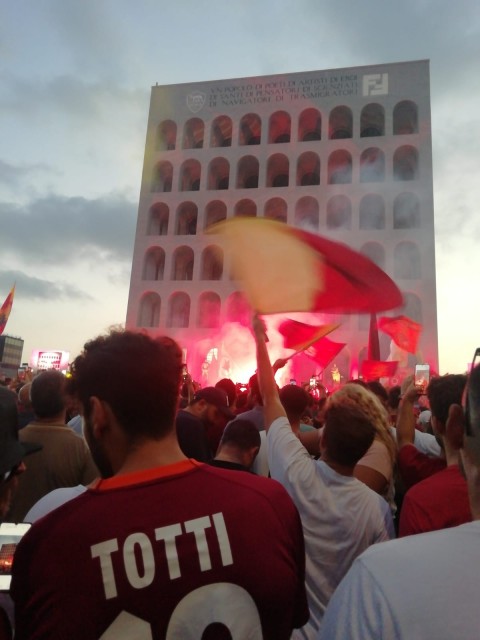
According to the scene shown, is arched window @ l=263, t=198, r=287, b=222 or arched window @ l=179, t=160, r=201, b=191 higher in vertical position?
arched window @ l=179, t=160, r=201, b=191

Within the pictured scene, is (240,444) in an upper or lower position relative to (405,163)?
lower

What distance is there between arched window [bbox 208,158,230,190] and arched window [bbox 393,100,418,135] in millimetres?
9701

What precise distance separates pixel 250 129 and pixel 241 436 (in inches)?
1111

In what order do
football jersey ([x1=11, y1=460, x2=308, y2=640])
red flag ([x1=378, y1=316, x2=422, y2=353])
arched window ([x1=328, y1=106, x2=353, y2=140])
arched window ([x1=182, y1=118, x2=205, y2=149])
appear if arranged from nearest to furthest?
football jersey ([x1=11, y1=460, x2=308, y2=640]) < red flag ([x1=378, y1=316, x2=422, y2=353]) < arched window ([x1=328, y1=106, x2=353, y2=140]) < arched window ([x1=182, y1=118, x2=205, y2=149])

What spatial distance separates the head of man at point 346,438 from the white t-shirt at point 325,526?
0.12 m

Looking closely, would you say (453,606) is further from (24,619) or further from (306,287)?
(306,287)

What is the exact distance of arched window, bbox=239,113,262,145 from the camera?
90.6ft

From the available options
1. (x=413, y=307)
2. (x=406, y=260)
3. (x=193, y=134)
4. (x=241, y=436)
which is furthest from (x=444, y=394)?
(x=193, y=134)

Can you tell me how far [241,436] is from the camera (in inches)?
113

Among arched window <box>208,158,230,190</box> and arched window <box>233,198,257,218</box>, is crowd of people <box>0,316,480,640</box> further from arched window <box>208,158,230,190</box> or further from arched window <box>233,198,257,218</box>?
arched window <box>208,158,230,190</box>

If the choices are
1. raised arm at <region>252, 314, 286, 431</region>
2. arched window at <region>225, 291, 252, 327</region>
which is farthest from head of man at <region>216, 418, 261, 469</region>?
arched window at <region>225, 291, 252, 327</region>

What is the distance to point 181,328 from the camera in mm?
25547

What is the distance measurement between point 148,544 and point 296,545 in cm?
47

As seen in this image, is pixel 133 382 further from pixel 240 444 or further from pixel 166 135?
pixel 166 135
